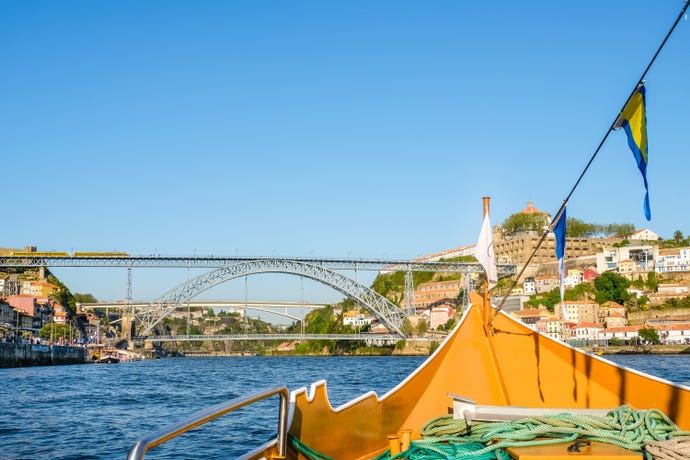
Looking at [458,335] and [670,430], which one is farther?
[458,335]

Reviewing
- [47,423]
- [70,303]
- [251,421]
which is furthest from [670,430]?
[70,303]

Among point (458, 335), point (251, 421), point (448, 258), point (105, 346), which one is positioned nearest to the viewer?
point (458, 335)

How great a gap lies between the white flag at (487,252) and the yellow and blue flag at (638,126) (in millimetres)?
2527

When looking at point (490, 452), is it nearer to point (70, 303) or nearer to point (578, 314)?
point (578, 314)

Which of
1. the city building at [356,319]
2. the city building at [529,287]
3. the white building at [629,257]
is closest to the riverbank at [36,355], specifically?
the city building at [356,319]

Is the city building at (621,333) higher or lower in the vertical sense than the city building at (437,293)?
lower

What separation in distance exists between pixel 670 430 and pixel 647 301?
78.8 metres

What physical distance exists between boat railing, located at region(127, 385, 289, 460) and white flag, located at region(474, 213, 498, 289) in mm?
3688

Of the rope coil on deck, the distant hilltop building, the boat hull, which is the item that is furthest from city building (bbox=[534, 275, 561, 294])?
the rope coil on deck

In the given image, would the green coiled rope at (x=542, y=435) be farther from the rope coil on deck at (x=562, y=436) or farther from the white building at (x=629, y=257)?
the white building at (x=629, y=257)

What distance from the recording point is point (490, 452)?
319 cm

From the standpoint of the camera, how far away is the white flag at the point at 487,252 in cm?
647

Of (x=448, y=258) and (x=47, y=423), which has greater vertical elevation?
(x=448, y=258)

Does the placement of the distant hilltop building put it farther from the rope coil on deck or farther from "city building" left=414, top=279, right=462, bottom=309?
the rope coil on deck
